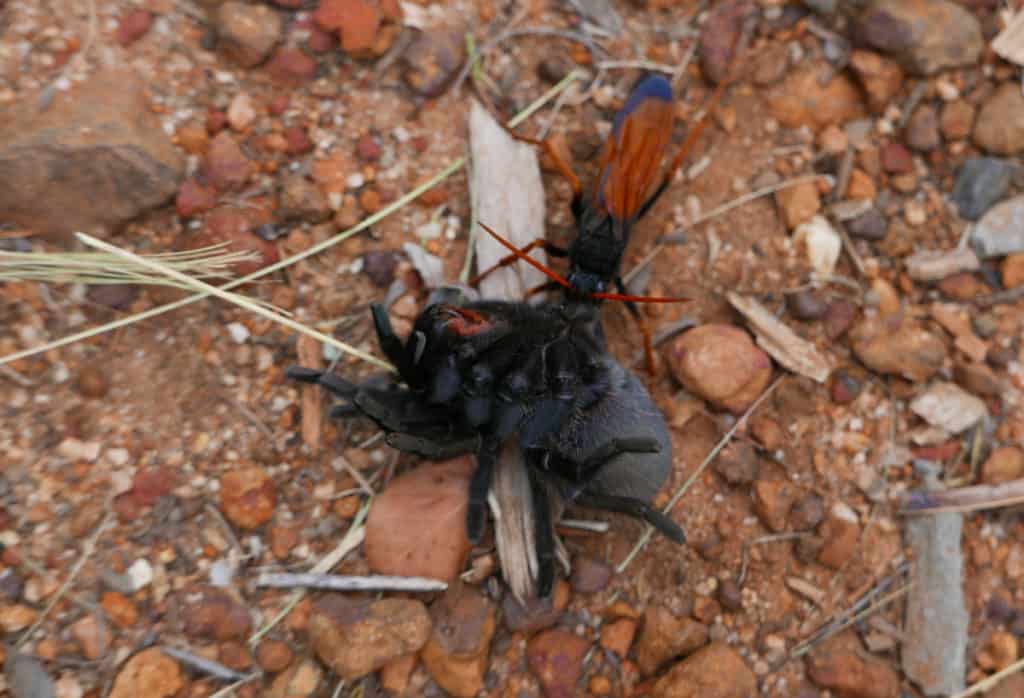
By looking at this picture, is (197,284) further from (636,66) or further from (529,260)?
(636,66)

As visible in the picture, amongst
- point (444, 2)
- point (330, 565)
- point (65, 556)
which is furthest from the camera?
point (444, 2)

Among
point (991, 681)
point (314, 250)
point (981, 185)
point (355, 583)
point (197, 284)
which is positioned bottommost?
point (991, 681)

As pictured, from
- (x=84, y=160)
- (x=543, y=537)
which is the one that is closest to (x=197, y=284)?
(x=84, y=160)

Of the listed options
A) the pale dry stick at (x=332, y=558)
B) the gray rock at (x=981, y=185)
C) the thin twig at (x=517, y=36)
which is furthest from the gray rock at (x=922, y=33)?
the pale dry stick at (x=332, y=558)

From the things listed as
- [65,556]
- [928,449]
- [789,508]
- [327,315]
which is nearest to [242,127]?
[327,315]

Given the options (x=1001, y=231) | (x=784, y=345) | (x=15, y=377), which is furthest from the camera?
(x=1001, y=231)

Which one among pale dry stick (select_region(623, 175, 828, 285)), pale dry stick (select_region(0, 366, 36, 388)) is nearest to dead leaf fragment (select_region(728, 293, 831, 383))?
pale dry stick (select_region(623, 175, 828, 285))

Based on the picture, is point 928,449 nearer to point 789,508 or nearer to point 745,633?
point 789,508
